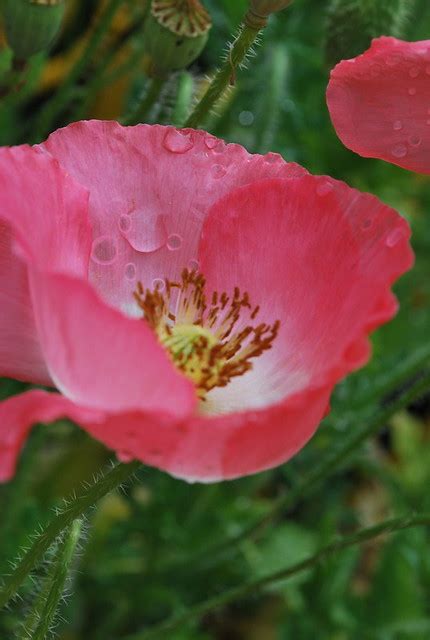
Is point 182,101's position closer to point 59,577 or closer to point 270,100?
point 270,100

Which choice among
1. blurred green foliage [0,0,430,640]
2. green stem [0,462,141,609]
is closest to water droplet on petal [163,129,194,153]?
green stem [0,462,141,609]

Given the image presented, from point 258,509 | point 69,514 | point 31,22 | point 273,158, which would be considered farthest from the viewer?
point 258,509

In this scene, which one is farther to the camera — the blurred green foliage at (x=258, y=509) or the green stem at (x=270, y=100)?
the blurred green foliage at (x=258, y=509)

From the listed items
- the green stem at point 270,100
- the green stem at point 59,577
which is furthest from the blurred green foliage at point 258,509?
the green stem at point 59,577

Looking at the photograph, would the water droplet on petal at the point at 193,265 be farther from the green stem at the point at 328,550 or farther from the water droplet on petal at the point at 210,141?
the green stem at the point at 328,550

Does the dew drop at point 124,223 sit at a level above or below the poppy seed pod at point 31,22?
below

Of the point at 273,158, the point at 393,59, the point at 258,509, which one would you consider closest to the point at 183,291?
the point at 273,158

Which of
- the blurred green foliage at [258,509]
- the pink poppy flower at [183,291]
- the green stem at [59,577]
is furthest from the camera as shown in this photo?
the blurred green foliage at [258,509]

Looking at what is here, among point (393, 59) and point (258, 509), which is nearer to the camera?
point (393, 59)
